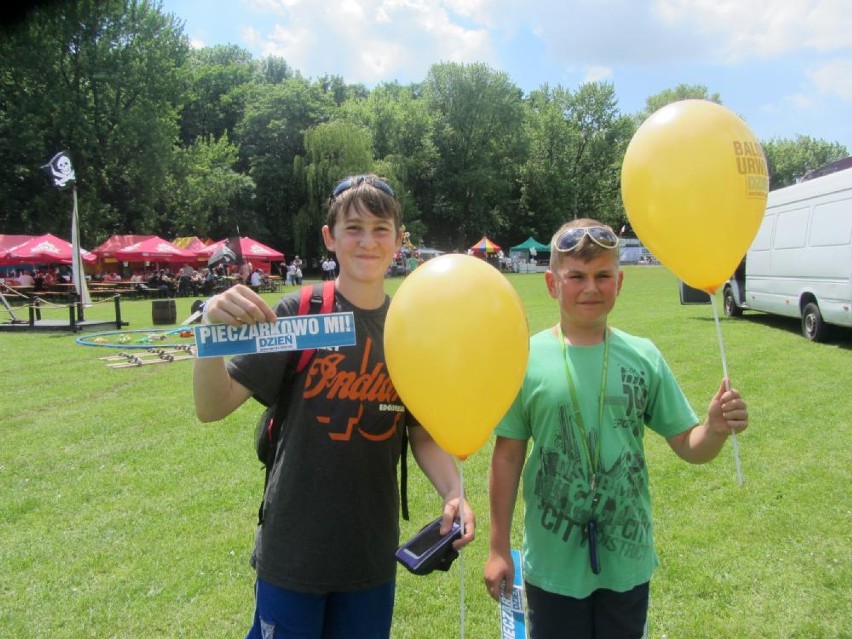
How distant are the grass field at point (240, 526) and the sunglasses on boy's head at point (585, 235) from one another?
2134 millimetres

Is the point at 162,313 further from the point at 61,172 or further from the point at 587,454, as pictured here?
the point at 587,454

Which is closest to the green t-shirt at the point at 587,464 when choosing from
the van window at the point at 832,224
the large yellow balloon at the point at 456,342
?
the large yellow balloon at the point at 456,342

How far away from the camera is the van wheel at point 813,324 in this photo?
32.1ft

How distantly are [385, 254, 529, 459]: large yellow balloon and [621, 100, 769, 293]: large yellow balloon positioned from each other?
26.5 inches

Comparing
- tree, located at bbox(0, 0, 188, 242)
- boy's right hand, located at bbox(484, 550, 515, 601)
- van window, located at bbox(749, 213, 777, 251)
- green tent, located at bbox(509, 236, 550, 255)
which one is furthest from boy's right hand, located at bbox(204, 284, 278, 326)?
green tent, located at bbox(509, 236, 550, 255)

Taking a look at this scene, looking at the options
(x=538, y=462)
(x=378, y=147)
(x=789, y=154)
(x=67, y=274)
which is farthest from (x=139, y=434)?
(x=789, y=154)

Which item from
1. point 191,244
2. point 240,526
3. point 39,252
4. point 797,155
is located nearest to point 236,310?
point 240,526

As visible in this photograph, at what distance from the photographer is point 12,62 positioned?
3161cm

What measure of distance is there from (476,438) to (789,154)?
259ft

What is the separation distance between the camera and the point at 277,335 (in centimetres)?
155

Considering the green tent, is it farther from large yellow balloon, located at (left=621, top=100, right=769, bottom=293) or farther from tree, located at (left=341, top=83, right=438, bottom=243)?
large yellow balloon, located at (left=621, top=100, right=769, bottom=293)

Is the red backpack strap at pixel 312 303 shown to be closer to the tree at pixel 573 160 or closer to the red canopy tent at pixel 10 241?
the red canopy tent at pixel 10 241

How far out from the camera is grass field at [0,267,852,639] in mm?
3041

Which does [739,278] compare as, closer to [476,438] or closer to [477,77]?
[476,438]
